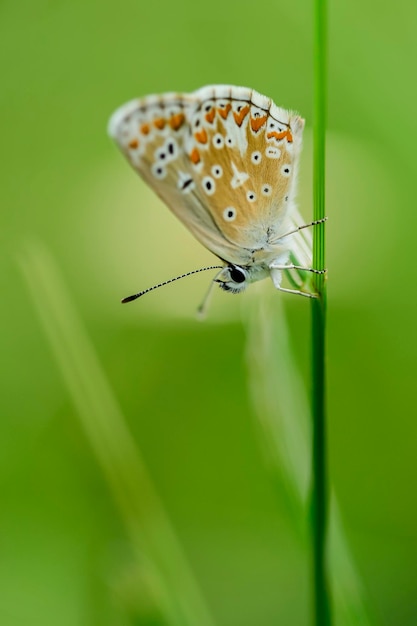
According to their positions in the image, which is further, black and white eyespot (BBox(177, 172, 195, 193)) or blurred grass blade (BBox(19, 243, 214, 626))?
black and white eyespot (BBox(177, 172, 195, 193))

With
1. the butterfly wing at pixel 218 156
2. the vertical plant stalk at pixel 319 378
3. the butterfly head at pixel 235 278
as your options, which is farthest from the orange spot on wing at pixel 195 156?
the vertical plant stalk at pixel 319 378

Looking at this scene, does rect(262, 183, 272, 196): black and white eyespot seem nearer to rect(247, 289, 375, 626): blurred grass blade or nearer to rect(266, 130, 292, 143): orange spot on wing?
rect(266, 130, 292, 143): orange spot on wing

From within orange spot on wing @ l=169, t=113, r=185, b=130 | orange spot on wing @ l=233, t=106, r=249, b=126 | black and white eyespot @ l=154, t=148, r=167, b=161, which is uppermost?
orange spot on wing @ l=169, t=113, r=185, b=130

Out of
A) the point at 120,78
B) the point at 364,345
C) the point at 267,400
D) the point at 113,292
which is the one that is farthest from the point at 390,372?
the point at 120,78

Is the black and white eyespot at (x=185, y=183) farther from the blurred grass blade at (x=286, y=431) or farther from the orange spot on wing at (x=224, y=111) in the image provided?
the blurred grass blade at (x=286, y=431)

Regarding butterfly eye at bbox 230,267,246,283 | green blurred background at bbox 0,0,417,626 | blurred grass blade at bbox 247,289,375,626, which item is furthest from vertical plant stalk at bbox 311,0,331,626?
green blurred background at bbox 0,0,417,626
